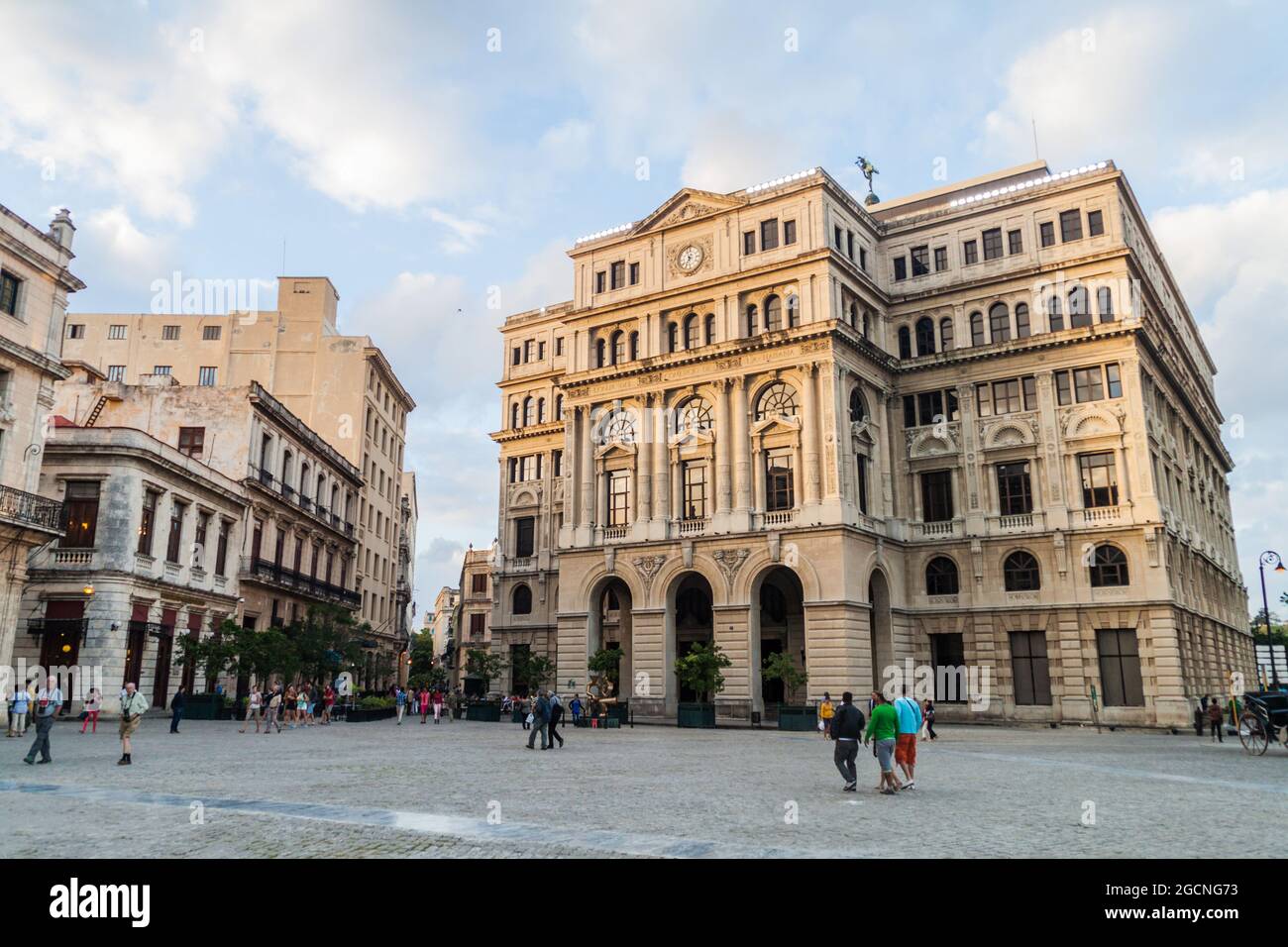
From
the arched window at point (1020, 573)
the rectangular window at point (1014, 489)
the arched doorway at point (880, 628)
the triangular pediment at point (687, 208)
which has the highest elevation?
the triangular pediment at point (687, 208)

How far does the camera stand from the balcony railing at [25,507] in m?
30.5

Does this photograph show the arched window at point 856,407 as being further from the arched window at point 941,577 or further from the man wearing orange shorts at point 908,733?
the man wearing orange shorts at point 908,733

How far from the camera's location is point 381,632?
71.4 meters

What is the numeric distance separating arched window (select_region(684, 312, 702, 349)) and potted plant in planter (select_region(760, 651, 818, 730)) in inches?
701

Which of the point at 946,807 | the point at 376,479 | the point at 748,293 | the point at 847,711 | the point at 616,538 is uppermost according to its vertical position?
the point at 748,293

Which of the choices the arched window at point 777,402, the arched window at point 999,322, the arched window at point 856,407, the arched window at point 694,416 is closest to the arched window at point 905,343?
the arched window at point 999,322

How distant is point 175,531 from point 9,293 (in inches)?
508

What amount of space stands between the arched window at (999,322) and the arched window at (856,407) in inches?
306

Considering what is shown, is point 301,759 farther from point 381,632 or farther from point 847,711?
point 381,632

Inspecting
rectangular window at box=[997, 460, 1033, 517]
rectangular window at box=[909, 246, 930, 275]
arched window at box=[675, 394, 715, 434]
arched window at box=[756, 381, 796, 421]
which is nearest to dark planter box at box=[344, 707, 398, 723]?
arched window at box=[675, 394, 715, 434]

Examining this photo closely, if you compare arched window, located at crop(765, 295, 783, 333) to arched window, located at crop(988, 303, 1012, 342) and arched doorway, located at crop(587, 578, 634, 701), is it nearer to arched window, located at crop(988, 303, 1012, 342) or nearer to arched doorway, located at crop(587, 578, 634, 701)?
arched window, located at crop(988, 303, 1012, 342)
